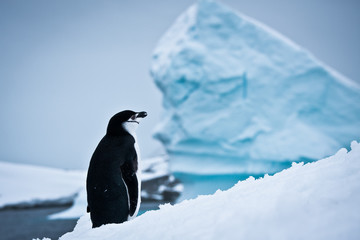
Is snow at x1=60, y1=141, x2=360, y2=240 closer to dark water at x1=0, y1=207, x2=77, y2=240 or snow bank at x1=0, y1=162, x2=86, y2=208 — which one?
dark water at x1=0, y1=207, x2=77, y2=240

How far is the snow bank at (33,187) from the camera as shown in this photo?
29.6ft

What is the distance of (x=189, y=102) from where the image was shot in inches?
273

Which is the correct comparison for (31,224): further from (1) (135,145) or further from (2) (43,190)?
(1) (135,145)

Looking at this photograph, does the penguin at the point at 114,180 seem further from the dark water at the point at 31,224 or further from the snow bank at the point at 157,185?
the snow bank at the point at 157,185

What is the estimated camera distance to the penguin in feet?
5.18

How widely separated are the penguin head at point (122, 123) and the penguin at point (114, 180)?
12mm

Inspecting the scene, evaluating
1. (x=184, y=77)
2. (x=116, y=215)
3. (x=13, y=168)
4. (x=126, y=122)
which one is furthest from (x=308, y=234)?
(x=13, y=168)

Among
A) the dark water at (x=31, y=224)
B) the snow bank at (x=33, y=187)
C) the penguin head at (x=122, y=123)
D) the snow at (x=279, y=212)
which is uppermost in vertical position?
the snow bank at (x=33, y=187)

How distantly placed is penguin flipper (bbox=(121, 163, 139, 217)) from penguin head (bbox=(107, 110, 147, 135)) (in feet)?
0.71

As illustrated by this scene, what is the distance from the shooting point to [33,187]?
934cm

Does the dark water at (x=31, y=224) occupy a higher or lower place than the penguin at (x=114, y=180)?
higher

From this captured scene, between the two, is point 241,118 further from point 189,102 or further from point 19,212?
point 19,212

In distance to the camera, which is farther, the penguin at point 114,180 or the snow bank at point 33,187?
the snow bank at point 33,187

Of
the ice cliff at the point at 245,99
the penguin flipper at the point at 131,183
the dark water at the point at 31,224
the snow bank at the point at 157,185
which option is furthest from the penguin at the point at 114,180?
the snow bank at the point at 157,185
